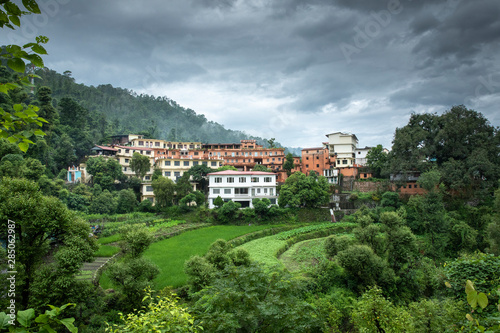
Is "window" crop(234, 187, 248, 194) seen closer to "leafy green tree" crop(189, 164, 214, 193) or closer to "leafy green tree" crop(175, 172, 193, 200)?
"leafy green tree" crop(175, 172, 193, 200)

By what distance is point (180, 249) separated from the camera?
20.4m

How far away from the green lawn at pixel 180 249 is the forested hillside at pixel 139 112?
149 ft

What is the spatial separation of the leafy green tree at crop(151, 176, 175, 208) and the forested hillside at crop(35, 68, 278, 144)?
34.9m

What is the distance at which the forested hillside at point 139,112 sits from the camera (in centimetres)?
7531

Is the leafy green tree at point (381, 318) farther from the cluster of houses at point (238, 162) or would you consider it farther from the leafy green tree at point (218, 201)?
the cluster of houses at point (238, 162)

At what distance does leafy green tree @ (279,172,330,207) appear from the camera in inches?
1281

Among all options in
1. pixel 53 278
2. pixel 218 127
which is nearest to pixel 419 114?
pixel 53 278

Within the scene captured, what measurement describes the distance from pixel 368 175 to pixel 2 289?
139 feet

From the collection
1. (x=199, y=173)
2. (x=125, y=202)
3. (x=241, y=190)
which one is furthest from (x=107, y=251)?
(x=199, y=173)

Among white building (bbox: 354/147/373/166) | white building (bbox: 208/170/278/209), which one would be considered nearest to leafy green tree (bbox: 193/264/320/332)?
white building (bbox: 208/170/278/209)

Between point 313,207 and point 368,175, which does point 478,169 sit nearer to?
point 368,175

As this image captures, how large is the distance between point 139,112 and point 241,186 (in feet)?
246

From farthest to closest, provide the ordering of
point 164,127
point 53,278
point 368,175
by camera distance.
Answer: point 164,127
point 368,175
point 53,278

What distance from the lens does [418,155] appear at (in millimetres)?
32531
